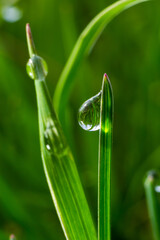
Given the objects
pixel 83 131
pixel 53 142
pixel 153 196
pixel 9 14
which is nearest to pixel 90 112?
pixel 53 142

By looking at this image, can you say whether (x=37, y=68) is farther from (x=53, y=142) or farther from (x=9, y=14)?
(x=9, y=14)


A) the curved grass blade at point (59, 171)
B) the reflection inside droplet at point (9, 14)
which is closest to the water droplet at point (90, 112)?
the curved grass blade at point (59, 171)

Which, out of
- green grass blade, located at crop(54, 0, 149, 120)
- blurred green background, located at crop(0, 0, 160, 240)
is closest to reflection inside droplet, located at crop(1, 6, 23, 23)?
blurred green background, located at crop(0, 0, 160, 240)

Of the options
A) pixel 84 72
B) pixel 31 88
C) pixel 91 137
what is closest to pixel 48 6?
pixel 31 88

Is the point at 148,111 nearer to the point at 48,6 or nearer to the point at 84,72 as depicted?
the point at 84,72

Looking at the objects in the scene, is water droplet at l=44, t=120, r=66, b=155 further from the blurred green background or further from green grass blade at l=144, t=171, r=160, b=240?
the blurred green background

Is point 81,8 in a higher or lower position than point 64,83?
higher

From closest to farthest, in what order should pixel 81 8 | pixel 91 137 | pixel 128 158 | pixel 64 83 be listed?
1. pixel 64 83
2. pixel 91 137
3. pixel 128 158
4. pixel 81 8
